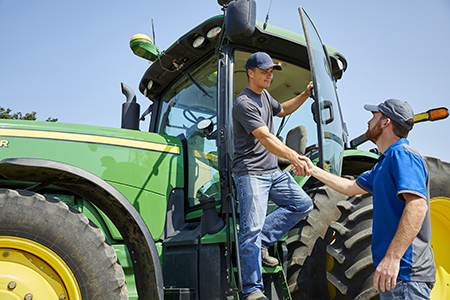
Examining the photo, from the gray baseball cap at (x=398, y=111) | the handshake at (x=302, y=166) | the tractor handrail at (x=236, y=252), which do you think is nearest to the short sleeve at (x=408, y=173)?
the gray baseball cap at (x=398, y=111)

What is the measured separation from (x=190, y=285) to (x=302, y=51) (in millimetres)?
2070

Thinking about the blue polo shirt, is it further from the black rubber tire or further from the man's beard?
the black rubber tire

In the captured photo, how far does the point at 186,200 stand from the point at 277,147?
111 centimetres

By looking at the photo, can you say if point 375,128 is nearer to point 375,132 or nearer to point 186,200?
point 375,132

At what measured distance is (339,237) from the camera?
2.80m

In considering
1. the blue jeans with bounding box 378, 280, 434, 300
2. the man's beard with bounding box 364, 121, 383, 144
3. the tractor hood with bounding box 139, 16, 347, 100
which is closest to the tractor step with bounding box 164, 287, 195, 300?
the blue jeans with bounding box 378, 280, 434, 300

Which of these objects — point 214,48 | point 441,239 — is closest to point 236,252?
point 214,48

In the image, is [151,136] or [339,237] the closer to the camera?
[339,237]

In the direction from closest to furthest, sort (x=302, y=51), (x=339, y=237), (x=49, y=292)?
→ (x=49, y=292)
(x=339, y=237)
(x=302, y=51)

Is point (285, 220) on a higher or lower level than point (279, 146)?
lower

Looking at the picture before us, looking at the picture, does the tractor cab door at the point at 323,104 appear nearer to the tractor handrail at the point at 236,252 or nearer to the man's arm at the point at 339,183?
the man's arm at the point at 339,183

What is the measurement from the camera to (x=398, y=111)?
197 centimetres

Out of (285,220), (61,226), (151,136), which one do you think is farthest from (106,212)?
(285,220)

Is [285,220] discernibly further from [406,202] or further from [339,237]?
[406,202]
